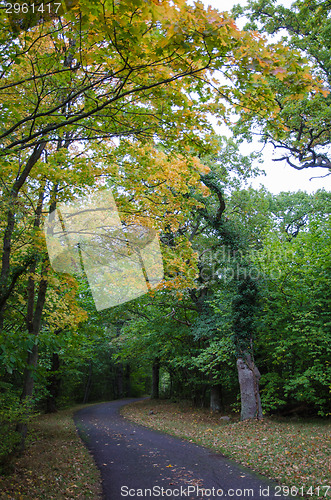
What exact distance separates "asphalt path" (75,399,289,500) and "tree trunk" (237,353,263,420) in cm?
343

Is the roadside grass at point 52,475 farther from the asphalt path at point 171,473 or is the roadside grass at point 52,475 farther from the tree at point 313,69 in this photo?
the tree at point 313,69

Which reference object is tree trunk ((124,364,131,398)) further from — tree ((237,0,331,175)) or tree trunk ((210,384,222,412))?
tree ((237,0,331,175))

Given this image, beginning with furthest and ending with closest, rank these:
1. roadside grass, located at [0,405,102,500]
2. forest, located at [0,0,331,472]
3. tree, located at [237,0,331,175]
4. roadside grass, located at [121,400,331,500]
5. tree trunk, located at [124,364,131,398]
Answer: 1. tree trunk, located at [124,364,131,398]
2. tree, located at [237,0,331,175]
3. roadside grass, located at [121,400,331,500]
4. roadside grass, located at [0,405,102,500]
5. forest, located at [0,0,331,472]

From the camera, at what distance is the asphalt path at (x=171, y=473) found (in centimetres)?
517

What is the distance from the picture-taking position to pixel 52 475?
5.86 meters

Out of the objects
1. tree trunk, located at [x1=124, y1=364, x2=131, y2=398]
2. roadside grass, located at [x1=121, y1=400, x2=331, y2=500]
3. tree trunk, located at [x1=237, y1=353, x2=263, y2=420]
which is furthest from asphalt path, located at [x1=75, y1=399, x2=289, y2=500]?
tree trunk, located at [x1=124, y1=364, x2=131, y2=398]

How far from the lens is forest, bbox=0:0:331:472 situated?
319 centimetres

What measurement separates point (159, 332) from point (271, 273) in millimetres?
6663

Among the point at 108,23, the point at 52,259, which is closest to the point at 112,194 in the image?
the point at 52,259

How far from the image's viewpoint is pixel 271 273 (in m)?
12.7

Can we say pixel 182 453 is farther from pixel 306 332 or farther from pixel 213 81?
pixel 213 81

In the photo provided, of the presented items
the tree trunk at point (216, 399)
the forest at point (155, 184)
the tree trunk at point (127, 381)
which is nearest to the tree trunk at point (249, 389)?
the forest at point (155, 184)

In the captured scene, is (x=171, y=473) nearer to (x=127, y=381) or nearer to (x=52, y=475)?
(x=52, y=475)

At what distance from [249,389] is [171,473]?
6.69 metres
